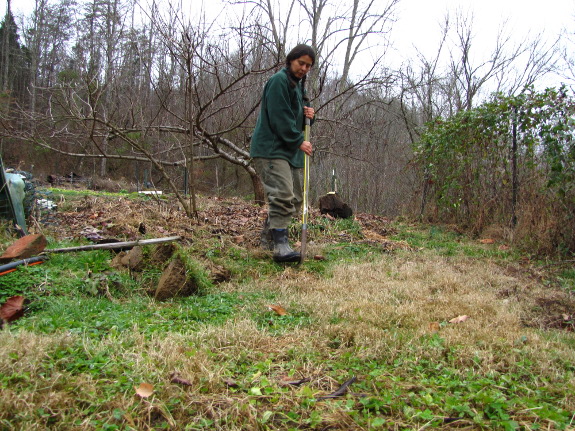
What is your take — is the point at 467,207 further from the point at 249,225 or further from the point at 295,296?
the point at 295,296

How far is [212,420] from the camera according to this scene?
1620mm

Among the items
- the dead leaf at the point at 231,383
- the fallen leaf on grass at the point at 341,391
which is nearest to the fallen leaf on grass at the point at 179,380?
the dead leaf at the point at 231,383

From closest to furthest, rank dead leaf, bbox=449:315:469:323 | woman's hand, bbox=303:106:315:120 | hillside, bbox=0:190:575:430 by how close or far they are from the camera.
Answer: hillside, bbox=0:190:575:430
dead leaf, bbox=449:315:469:323
woman's hand, bbox=303:106:315:120

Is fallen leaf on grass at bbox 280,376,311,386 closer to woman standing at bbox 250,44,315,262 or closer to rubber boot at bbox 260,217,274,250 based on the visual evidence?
woman standing at bbox 250,44,315,262

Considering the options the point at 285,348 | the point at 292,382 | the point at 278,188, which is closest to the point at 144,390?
the point at 292,382

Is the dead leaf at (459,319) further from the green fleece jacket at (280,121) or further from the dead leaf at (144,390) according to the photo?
the green fleece jacket at (280,121)

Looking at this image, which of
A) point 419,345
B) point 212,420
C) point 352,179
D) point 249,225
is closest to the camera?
point 212,420

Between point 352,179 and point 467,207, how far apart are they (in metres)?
5.43

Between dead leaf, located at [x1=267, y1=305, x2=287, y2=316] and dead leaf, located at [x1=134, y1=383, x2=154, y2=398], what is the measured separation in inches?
49.3

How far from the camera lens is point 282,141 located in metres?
4.50

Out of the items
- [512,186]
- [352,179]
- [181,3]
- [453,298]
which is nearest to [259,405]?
[453,298]

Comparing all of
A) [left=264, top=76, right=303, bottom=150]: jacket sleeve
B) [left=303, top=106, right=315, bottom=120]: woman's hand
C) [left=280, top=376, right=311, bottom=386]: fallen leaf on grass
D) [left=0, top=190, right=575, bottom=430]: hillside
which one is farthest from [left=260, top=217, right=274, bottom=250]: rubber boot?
Answer: [left=280, top=376, right=311, bottom=386]: fallen leaf on grass

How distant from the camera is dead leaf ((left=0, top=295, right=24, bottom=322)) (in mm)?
2586

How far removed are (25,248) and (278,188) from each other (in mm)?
2300
